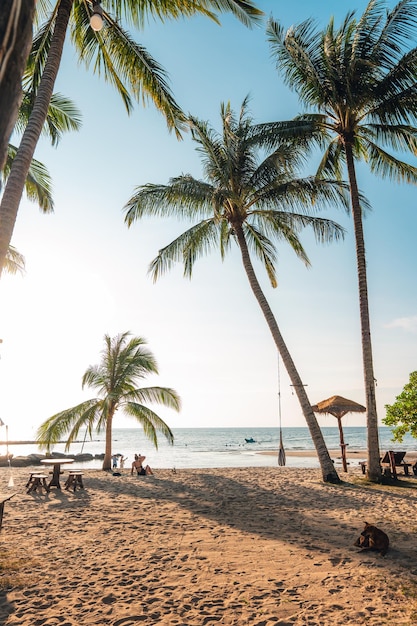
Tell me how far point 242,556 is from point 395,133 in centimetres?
1273

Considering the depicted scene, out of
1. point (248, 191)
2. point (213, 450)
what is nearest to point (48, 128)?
point (248, 191)

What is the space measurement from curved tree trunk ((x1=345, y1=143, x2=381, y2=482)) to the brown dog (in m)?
6.43

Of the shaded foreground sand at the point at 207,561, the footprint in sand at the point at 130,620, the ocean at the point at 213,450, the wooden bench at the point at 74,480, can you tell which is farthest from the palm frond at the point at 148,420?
the footprint in sand at the point at 130,620

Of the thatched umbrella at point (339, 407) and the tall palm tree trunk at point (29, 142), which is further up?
the tall palm tree trunk at point (29, 142)

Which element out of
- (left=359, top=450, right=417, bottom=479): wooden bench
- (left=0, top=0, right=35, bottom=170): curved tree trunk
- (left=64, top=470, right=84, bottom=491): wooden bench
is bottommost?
(left=64, top=470, right=84, bottom=491): wooden bench

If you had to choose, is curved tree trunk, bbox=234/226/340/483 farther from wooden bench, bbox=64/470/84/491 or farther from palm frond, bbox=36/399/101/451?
palm frond, bbox=36/399/101/451

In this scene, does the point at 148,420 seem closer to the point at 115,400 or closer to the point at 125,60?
the point at 115,400

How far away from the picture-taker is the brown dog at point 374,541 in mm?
5707

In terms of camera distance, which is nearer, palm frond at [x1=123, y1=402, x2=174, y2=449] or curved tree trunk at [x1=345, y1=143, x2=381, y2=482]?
curved tree trunk at [x1=345, y1=143, x2=381, y2=482]

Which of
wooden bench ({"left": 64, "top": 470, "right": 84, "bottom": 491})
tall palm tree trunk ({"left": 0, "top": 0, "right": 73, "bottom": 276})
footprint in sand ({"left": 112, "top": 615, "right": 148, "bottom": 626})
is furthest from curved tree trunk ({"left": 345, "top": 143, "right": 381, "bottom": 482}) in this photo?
footprint in sand ({"left": 112, "top": 615, "right": 148, "bottom": 626})

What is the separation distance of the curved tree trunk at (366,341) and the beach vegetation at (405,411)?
1.58m

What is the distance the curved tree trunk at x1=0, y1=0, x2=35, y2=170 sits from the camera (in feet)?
3.26

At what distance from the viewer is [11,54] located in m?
1.05

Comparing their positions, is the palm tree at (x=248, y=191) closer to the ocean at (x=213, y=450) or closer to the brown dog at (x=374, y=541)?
the brown dog at (x=374, y=541)
